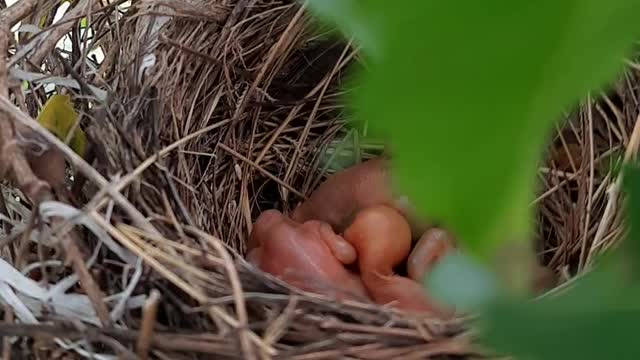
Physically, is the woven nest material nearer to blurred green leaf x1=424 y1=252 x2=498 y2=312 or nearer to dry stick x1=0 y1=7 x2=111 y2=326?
dry stick x1=0 y1=7 x2=111 y2=326

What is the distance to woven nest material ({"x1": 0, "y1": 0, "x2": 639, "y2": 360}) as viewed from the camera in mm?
483

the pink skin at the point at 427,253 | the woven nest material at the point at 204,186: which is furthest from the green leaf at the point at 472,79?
the pink skin at the point at 427,253

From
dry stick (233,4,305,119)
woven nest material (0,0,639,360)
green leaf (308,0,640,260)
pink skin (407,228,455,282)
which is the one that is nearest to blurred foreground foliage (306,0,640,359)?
green leaf (308,0,640,260)

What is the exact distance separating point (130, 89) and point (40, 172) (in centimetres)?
20

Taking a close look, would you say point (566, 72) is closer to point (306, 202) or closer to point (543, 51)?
point (543, 51)

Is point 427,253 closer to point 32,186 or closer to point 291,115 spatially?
point 291,115

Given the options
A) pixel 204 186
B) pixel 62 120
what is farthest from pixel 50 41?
pixel 204 186

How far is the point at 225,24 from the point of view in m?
0.85

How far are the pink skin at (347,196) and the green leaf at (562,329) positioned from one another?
2.43 feet

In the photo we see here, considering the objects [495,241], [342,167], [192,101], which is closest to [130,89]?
[192,101]

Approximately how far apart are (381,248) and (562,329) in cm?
69

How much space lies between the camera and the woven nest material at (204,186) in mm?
483

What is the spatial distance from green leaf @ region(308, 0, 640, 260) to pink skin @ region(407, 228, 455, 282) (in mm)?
696

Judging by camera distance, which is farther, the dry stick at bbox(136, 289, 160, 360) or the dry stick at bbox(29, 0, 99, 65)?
the dry stick at bbox(29, 0, 99, 65)
